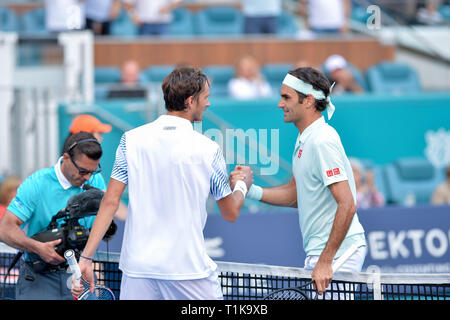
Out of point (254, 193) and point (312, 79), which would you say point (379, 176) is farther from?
point (312, 79)

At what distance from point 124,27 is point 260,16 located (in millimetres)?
2365

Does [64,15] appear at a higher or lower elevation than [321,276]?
higher

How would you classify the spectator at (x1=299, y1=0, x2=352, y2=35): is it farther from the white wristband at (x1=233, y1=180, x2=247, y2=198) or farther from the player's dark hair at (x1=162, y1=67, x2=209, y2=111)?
the player's dark hair at (x1=162, y1=67, x2=209, y2=111)

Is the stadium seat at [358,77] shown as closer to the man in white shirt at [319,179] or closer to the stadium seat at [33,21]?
the stadium seat at [33,21]

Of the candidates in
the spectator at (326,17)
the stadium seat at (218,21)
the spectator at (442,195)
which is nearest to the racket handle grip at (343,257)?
the spectator at (442,195)

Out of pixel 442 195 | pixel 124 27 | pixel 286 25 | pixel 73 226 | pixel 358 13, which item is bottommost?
pixel 442 195

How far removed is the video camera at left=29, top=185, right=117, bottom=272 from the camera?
3986 millimetres

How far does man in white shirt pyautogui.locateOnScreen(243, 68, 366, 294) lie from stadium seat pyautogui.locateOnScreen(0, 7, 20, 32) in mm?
9741

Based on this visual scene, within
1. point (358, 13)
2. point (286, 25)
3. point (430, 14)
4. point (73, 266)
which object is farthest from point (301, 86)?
point (430, 14)

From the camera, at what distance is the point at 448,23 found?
1354 centimetres

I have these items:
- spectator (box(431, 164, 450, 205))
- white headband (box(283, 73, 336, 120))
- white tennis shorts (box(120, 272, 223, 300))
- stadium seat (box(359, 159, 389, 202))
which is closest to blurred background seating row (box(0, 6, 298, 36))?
stadium seat (box(359, 159, 389, 202))

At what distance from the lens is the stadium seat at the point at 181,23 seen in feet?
Result: 42.3

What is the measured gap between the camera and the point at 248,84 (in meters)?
10.5

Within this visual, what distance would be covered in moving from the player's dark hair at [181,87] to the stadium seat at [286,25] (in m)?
9.50
